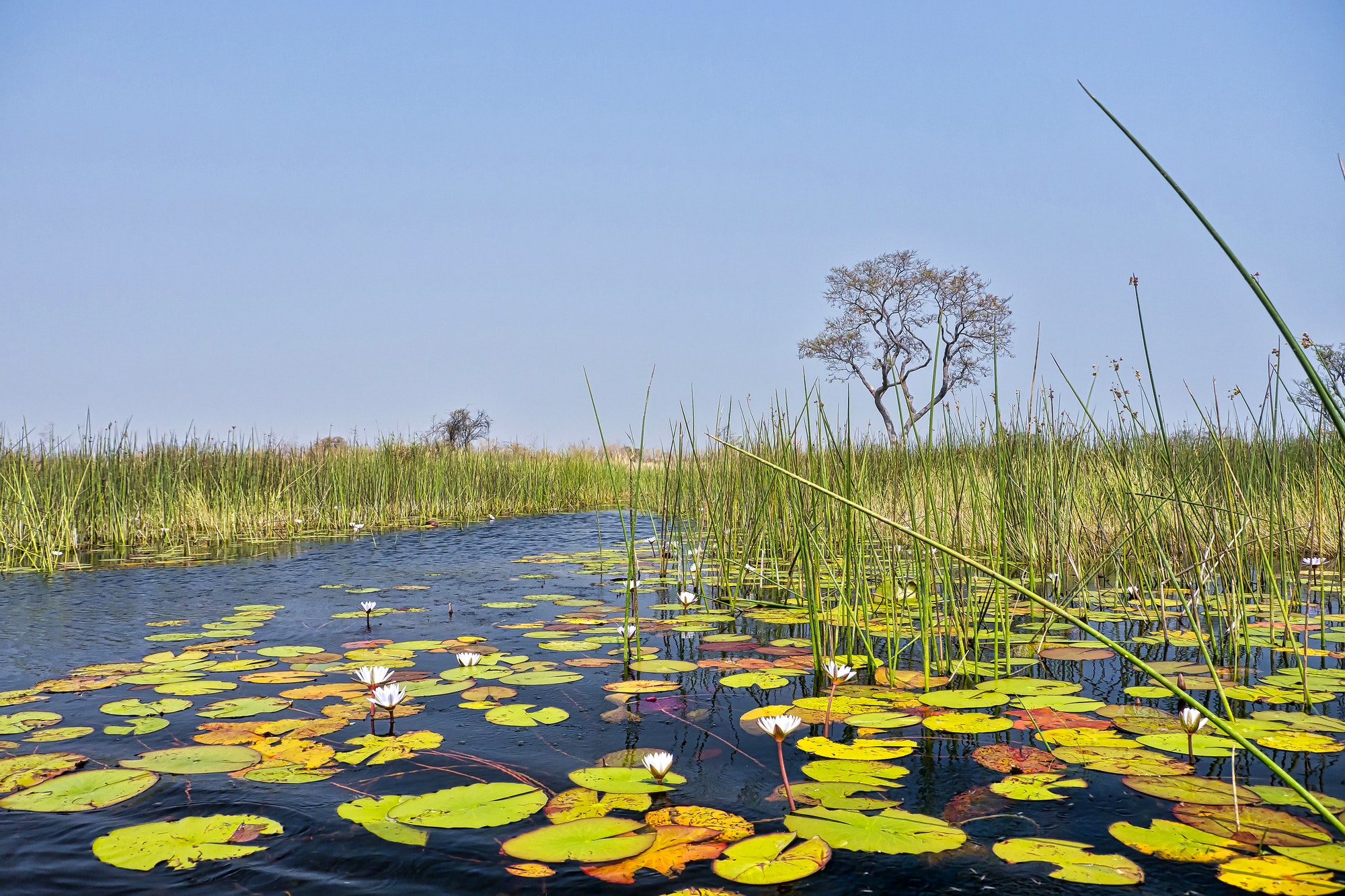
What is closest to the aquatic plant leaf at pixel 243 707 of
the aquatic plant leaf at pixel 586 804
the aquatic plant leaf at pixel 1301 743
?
the aquatic plant leaf at pixel 586 804

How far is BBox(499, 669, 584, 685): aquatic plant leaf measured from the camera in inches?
91.1

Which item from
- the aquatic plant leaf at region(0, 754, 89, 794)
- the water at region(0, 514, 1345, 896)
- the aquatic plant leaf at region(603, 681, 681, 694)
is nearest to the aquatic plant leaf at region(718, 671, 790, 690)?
the water at region(0, 514, 1345, 896)

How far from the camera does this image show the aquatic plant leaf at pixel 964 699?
1948 millimetres

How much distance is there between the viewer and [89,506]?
6.27 metres

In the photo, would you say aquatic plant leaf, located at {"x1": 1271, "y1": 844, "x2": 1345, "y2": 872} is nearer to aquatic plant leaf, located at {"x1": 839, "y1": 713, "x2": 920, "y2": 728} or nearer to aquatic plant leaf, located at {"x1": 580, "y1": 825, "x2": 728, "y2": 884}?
aquatic plant leaf, located at {"x1": 839, "y1": 713, "x2": 920, "y2": 728}

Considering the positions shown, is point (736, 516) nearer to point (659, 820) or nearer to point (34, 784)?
point (659, 820)

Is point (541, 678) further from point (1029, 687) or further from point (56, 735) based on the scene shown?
point (1029, 687)

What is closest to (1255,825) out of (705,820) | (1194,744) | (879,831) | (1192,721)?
(1192,721)

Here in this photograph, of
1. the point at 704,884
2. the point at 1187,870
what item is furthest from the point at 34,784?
the point at 1187,870

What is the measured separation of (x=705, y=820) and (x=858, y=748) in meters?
0.50

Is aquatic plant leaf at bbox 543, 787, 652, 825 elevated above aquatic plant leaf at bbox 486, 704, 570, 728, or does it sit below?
below

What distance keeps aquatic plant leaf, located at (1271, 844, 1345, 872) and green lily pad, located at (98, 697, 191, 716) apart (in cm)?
244


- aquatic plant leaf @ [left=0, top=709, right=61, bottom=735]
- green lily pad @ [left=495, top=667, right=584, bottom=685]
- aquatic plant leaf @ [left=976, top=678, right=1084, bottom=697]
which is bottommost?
aquatic plant leaf @ [left=976, top=678, right=1084, bottom=697]

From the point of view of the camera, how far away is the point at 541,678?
236 cm
